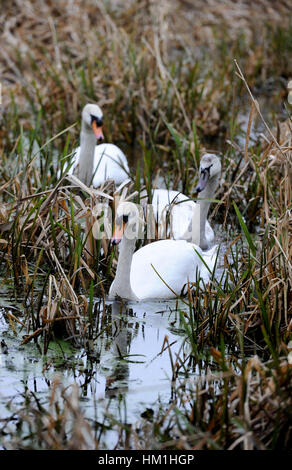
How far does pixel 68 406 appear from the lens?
296 centimetres

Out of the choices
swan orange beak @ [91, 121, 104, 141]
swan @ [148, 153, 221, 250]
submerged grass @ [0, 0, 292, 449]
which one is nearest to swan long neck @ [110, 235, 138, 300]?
submerged grass @ [0, 0, 292, 449]

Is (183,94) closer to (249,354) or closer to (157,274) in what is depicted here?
(157,274)

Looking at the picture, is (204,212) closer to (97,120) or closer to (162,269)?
(162,269)

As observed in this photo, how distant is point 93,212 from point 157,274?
0.55 m

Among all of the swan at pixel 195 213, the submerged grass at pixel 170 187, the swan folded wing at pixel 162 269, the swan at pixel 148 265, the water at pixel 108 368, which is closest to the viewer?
the submerged grass at pixel 170 187

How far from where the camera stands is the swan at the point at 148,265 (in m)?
4.49

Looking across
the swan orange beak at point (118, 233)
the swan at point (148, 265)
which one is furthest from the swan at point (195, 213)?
the swan orange beak at point (118, 233)

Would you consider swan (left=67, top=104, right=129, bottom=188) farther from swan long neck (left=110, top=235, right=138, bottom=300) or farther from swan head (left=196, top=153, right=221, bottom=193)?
swan long neck (left=110, top=235, right=138, bottom=300)

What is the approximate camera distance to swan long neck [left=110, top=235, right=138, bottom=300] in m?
4.50

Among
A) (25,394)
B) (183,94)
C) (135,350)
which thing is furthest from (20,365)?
(183,94)

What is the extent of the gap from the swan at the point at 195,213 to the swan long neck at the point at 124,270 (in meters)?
0.74

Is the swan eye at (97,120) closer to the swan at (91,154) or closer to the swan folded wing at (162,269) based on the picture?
the swan at (91,154)

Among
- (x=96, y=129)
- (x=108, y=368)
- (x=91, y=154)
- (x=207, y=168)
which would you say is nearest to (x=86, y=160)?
(x=91, y=154)

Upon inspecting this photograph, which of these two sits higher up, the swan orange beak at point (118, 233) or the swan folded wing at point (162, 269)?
the swan orange beak at point (118, 233)
